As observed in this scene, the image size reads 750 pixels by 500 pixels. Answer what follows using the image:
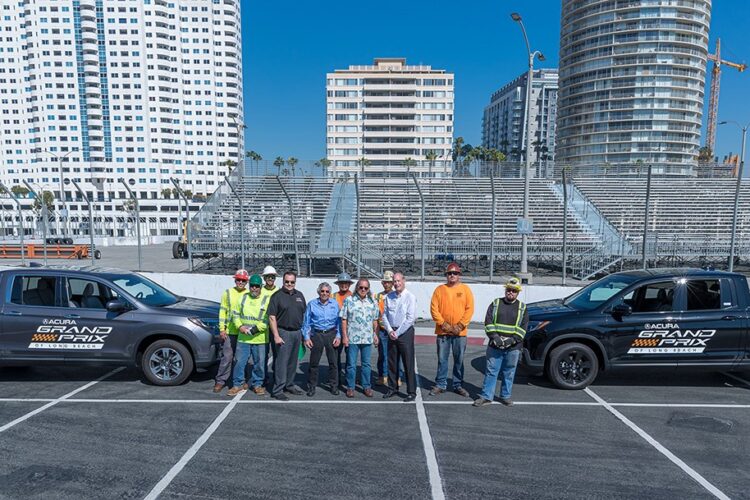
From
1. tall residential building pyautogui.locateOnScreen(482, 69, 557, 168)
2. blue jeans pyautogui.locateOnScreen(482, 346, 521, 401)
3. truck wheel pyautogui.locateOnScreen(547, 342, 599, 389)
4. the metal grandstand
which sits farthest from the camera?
tall residential building pyautogui.locateOnScreen(482, 69, 557, 168)

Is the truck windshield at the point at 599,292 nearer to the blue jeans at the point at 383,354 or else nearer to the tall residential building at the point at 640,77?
the blue jeans at the point at 383,354

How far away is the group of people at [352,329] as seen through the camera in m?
5.64

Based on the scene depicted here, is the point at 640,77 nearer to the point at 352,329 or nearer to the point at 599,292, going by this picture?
the point at 599,292

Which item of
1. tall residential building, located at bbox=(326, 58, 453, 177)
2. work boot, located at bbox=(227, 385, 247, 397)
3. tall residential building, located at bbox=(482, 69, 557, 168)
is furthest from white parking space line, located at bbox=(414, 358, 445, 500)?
tall residential building, located at bbox=(482, 69, 557, 168)

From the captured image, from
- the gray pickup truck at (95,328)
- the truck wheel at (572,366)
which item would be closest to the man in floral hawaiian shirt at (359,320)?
the gray pickup truck at (95,328)

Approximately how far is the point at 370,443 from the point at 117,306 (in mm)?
3911

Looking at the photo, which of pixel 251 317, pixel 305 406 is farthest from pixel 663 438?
pixel 251 317

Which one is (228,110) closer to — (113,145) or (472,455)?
(113,145)

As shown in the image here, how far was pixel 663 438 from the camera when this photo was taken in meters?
4.81

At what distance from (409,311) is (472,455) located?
189cm

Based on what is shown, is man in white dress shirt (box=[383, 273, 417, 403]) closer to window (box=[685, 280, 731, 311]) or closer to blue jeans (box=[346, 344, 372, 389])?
blue jeans (box=[346, 344, 372, 389])

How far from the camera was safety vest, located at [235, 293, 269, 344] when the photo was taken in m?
5.78

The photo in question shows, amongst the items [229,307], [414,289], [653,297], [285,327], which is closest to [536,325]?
[653,297]

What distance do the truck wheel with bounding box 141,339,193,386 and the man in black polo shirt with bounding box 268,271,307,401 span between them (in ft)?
4.40
